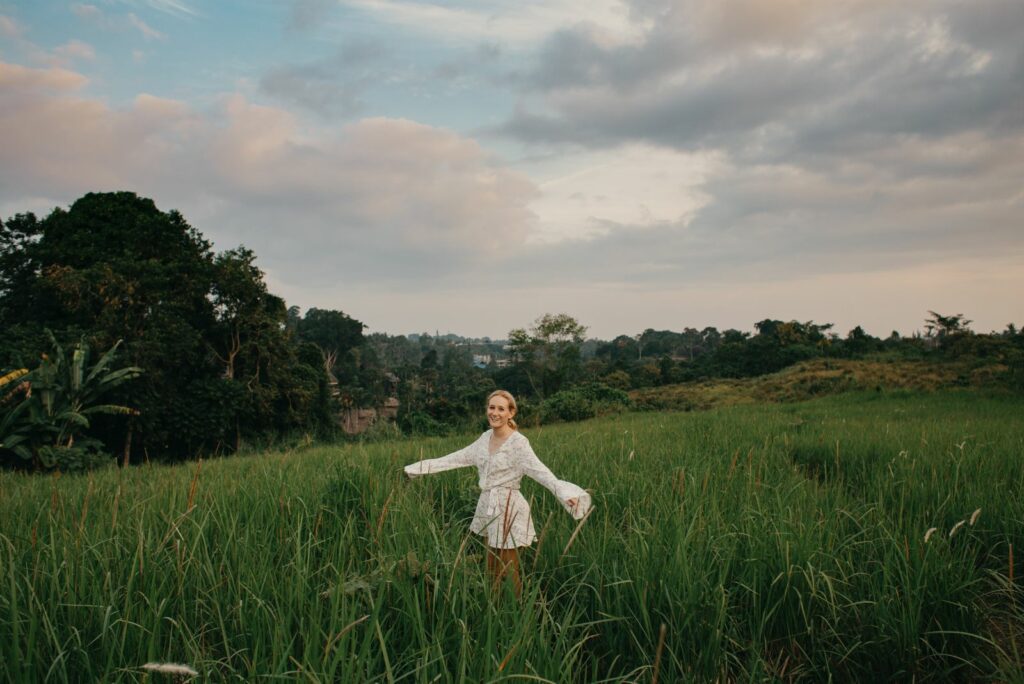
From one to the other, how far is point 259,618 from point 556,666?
1.02 m

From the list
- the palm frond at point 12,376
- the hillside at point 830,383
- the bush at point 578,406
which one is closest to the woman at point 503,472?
the palm frond at point 12,376

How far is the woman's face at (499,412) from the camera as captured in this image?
A: 3779mm

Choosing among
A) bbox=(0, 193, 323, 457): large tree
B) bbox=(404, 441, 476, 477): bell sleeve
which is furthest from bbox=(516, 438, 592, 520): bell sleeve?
bbox=(0, 193, 323, 457): large tree

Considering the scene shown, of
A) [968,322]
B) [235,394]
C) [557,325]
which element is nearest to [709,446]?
[235,394]

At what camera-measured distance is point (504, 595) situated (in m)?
2.23

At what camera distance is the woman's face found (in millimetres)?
3779

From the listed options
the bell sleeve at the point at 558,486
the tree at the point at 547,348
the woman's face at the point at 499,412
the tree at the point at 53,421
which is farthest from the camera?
the tree at the point at 547,348

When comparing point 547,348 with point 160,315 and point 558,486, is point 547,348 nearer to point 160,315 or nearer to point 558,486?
point 160,315

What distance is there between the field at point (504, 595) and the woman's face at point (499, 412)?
0.73 m

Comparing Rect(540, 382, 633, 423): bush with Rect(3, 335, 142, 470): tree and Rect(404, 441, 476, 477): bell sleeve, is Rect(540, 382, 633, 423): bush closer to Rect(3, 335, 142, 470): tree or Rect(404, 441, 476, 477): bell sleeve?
Rect(3, 335, 142, 470): tree

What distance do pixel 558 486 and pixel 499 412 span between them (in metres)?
0.66

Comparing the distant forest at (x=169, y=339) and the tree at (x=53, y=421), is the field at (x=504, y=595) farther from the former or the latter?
the distant forest at (x=169, y=339)

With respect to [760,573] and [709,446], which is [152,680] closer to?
[760,573]

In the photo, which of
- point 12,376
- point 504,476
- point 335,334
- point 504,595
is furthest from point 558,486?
point 335,334
